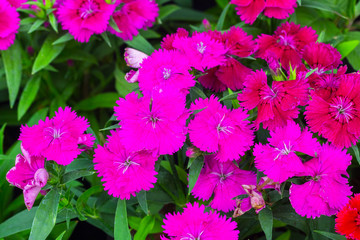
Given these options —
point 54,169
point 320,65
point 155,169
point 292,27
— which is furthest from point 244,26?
point 54,169

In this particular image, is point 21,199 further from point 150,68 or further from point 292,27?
point 292,27

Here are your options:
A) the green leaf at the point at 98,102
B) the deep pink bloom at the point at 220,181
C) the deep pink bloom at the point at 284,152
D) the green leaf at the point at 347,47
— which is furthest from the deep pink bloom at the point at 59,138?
the green leaf at the point at 347,47

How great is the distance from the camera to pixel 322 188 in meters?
0.84

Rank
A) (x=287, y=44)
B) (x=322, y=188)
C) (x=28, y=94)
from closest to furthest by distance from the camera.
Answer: (x=322, y=188) → (x=287, y=44) → (x=28, y=94)

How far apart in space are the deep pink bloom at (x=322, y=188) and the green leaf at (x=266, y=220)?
7 cm

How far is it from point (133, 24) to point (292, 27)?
445mm

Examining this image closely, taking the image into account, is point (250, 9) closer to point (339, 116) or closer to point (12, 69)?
point (339, 116)

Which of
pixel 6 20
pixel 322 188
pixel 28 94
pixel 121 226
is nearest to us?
pixel 322 188

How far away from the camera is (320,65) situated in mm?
1013

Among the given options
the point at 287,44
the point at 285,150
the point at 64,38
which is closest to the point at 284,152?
the point at 285,150

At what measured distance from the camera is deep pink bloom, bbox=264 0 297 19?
1.13 meters

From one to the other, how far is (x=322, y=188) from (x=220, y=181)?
212mm

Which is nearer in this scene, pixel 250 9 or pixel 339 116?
pixel 339 116

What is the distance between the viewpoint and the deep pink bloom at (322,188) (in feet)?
2.76
